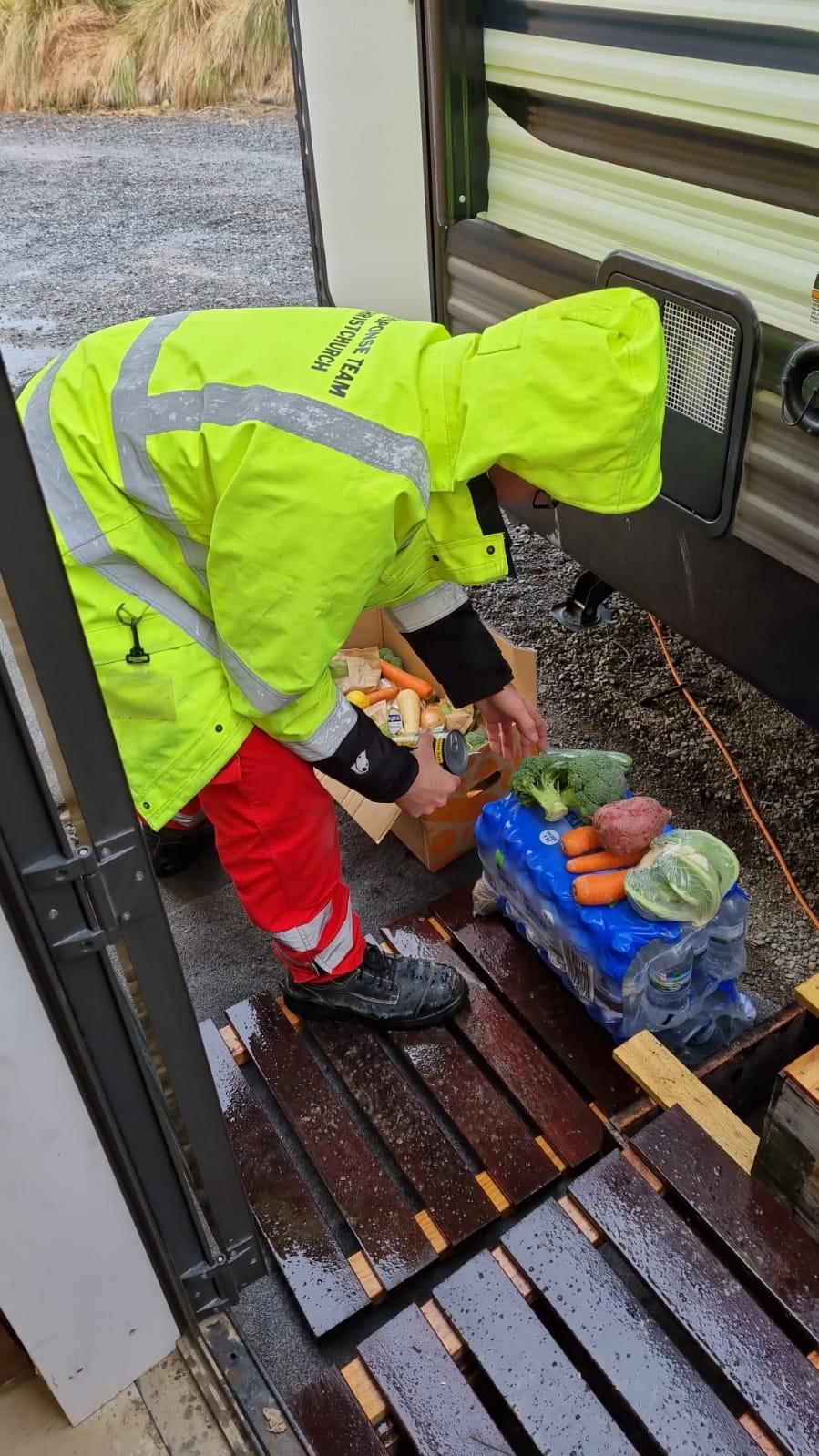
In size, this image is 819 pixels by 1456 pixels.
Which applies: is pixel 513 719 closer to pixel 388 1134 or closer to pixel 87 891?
pixel 388 1134

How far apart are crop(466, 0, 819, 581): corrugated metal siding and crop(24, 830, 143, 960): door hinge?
5.83 feet

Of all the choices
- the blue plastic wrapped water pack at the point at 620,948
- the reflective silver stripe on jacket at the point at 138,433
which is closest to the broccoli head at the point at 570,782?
the blue plastic wrapped water pack at the point at 620,948

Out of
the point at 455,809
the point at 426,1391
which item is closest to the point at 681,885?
the point at 455,809

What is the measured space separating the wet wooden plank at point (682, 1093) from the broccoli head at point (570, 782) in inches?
22.6

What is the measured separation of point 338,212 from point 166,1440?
370 centimetres

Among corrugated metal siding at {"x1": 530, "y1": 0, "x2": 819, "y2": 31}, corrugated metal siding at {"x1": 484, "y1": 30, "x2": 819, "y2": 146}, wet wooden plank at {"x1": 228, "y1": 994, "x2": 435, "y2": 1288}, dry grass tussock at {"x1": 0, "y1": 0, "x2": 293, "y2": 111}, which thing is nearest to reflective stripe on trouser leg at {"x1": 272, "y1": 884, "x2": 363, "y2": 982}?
wet wooden plank at {"x1": 228, "y1": 994, "x2": 435, "y2": 1288}

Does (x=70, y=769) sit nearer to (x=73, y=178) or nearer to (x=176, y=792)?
(x=176, y=792)

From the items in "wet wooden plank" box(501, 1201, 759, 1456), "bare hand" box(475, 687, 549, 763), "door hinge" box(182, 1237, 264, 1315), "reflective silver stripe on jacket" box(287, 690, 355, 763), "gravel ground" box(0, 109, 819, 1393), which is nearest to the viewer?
"wet wooden plank" box(501, 1201, 759, 1456)

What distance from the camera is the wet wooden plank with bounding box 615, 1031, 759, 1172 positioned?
77.0 inches

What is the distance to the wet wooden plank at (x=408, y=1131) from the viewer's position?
87.1 inches

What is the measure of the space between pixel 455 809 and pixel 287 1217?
119 centimetres

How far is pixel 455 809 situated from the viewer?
9.95 ft

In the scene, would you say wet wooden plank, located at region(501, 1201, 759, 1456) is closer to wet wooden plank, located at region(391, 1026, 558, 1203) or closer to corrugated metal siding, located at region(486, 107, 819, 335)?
wet wooden plank, located at region(391, 1026, 558, 1203)

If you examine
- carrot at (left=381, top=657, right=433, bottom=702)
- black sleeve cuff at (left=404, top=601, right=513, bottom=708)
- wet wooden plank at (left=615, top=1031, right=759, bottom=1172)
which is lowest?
carrot at (left=381, top=657, right=433, bottom=702)
